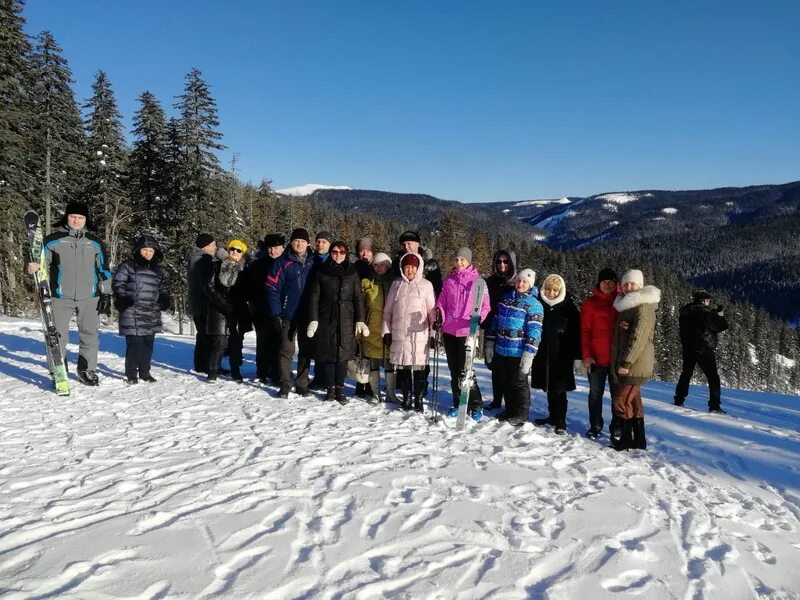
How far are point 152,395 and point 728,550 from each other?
23.6ft

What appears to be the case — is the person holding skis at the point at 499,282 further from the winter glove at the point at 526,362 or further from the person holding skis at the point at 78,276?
the person holding skis at the point at 78,276

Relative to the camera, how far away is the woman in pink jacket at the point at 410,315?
6.77 metres

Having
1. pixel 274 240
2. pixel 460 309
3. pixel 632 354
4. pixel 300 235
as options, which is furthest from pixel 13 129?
pixel 632 354

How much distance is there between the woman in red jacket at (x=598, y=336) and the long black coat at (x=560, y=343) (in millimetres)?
160

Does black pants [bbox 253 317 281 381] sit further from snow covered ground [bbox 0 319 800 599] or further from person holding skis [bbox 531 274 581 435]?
person holding skis [bbox 531 274 581 435]

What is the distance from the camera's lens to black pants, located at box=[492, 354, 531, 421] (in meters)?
6.44

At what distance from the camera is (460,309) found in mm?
6699

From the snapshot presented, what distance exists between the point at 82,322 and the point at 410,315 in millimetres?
4993

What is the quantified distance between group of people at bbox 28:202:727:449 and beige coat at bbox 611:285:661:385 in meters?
0.01

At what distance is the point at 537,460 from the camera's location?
5.20 meters

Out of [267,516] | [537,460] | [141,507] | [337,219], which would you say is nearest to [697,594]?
[537,460]

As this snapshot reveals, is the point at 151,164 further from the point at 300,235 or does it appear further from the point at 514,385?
the point at 514,385

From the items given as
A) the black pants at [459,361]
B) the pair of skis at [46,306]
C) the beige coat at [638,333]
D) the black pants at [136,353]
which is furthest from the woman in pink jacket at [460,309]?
the pair of skis at [46,306]

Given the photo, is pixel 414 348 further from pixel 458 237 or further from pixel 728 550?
pixel 458 237
